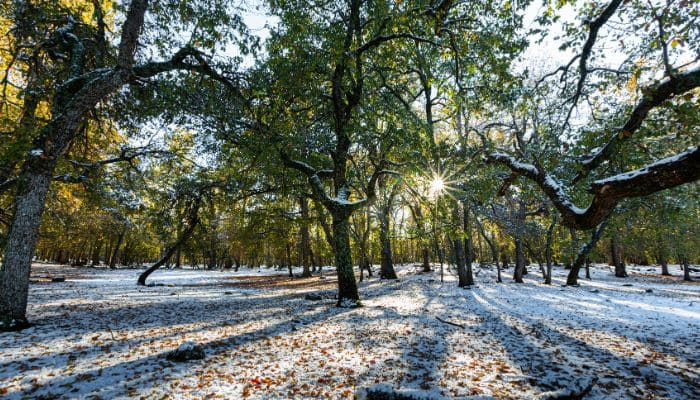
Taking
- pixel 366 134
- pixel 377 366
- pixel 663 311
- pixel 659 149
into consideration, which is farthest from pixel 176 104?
pixel 663 311

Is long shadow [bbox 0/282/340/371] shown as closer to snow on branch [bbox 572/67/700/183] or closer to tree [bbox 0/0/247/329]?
tree [bbox 0/0/247/329]

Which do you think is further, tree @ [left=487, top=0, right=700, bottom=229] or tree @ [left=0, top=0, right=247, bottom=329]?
tree @ [left=0, top=0, right=247, bottom=329]

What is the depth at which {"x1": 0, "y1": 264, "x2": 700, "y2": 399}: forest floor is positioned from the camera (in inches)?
185

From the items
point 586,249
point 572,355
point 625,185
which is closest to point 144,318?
point 572,355

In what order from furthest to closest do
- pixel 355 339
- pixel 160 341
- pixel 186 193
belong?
pixel 186 193
pixel 355 339
pixel 160 341

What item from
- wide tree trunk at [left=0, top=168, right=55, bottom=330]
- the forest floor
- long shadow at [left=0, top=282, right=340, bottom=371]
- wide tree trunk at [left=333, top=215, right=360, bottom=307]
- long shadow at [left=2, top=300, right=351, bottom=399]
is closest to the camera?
long shadow at [left=2, top=300, right=351, bottom=399]

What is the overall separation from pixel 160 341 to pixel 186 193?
1186 cm

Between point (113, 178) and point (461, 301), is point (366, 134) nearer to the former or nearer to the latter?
point (461, 301)

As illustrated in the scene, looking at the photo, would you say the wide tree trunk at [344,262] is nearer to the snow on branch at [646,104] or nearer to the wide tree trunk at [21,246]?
the snow on branch at [646,104]

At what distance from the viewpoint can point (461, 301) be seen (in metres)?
14.0

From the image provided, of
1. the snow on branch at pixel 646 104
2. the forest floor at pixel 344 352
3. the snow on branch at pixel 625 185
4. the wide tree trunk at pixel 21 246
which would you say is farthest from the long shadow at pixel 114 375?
the snow on branch at pixel 646 104

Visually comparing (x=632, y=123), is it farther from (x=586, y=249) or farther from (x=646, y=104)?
(x=586, y=249)

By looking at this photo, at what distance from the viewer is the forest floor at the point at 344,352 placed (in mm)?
4691

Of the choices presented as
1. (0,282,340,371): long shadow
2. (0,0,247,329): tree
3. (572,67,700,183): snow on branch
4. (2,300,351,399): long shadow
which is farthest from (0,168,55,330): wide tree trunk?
(572,67,700,183): snow on branch
